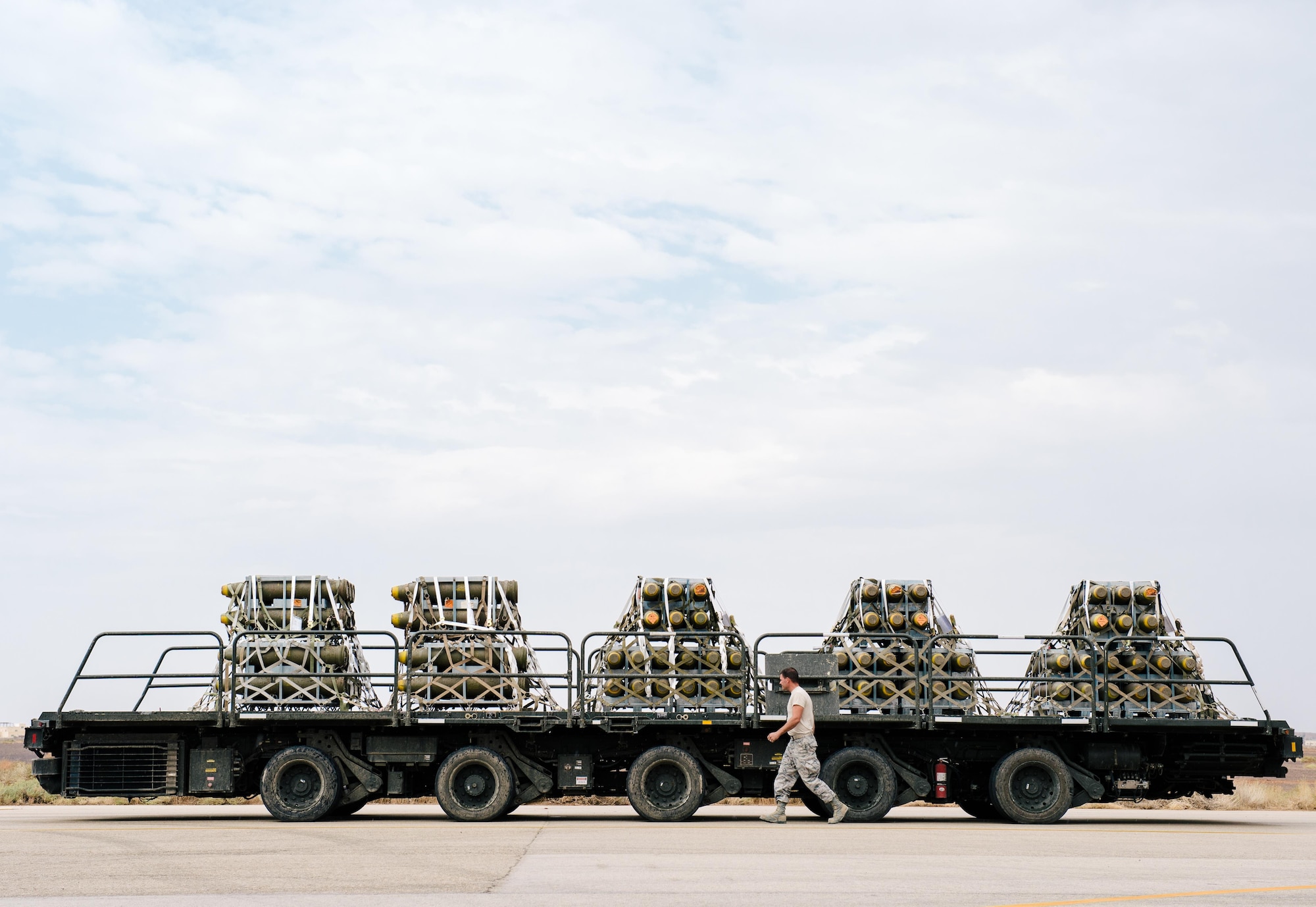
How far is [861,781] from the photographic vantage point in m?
16.6

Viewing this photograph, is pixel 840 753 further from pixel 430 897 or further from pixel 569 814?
pixel 430 897

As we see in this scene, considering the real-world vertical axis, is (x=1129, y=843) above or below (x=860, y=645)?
below

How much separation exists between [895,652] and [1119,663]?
9.37 feet

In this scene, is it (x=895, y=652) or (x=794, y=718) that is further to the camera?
(x=895, y=652)

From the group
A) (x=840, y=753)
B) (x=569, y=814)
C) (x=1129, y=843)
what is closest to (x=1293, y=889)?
(x=1129, y=843)

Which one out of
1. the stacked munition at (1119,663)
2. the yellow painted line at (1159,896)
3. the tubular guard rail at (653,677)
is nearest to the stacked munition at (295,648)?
the tubular guard rail at (653,677)

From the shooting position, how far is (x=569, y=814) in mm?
18344

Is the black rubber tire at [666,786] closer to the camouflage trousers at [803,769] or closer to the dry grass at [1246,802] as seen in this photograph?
the camouflage trousers at [803,769]

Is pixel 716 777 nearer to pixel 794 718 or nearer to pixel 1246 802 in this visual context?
pixel 794 718

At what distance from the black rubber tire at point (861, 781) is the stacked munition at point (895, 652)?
0.96 metres

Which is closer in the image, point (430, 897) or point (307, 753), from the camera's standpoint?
point (430, 897)

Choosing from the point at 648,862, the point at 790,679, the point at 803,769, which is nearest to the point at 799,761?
the point at 803,769

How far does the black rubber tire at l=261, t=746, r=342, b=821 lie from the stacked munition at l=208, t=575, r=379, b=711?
1.22 m

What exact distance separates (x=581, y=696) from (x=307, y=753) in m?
3.22
